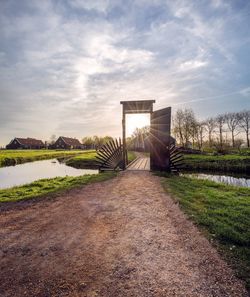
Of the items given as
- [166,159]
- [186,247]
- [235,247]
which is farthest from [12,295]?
[166,159]

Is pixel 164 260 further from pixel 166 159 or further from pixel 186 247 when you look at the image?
pixel 166 159

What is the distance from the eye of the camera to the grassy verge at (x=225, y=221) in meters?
3.58

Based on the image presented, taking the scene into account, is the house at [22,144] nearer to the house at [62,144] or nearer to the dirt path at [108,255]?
the house at [62,144]

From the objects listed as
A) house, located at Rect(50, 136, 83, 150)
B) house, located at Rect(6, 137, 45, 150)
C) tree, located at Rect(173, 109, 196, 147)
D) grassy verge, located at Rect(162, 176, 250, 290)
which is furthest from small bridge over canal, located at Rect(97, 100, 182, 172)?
house, located at Rect(6, 137, 45, 150)

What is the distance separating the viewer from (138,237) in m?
4.40

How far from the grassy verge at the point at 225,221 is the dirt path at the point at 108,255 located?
0.26 meters

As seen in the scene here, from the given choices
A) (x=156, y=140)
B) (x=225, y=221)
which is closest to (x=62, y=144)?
(x=156, y=140)

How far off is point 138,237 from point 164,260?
947 mm

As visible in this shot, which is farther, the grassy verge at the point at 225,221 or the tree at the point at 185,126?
the tree at the point at 185,126

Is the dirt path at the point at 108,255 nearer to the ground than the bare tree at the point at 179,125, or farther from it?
nearer to the ground

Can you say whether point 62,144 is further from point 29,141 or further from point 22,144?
point 22,144

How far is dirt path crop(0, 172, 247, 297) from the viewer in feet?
9.58

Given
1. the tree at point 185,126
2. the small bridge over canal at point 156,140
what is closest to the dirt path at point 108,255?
the small bridge over canal at point 156,140

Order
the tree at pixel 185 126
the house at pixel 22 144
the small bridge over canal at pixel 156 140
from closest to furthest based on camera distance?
1. the small bridge over canal at pixel 156 140
2. the tree at pixel 185 126
3. the house at pixel 22 144
